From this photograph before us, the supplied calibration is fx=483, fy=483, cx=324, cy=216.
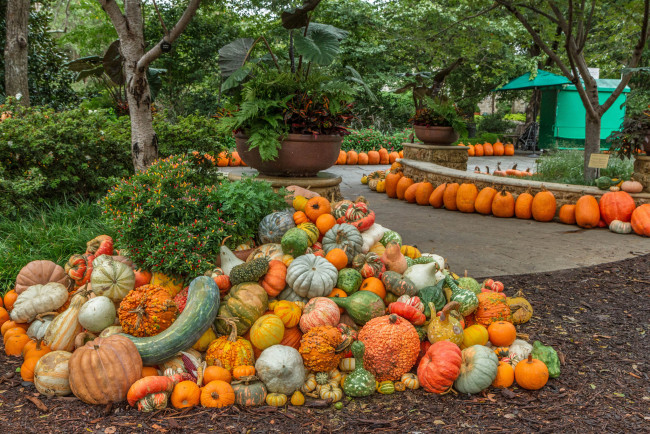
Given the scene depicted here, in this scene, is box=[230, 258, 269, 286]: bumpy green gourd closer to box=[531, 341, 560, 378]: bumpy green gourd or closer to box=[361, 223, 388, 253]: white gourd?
box=[361, 223, 388, 253]: white gourd

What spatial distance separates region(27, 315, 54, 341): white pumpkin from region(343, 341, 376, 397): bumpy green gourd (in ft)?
6.92

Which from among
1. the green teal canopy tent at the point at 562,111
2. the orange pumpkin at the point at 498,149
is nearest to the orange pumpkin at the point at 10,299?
the orange pumpkin at the point at 498,149

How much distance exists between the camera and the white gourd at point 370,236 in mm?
4053

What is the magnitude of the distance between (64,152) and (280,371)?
163 inches

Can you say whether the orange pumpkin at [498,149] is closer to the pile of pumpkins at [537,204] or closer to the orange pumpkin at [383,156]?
the orange pumpkin at [383,156]

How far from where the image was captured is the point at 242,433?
96.3 inches

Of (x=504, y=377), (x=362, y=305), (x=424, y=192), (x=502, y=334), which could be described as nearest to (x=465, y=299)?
(x=502, y=334)

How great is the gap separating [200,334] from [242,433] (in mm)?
779

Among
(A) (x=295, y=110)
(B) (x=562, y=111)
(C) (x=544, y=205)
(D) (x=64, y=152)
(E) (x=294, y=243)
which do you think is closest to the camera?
(E) (x=294, y=243)

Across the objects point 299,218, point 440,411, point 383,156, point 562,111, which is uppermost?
point 562,111

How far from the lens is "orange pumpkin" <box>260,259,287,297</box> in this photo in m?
3.40

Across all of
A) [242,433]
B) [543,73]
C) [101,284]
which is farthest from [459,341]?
[543,73]

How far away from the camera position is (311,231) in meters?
3.91

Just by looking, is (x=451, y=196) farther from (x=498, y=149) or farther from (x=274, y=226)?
(x=498, y=149)
